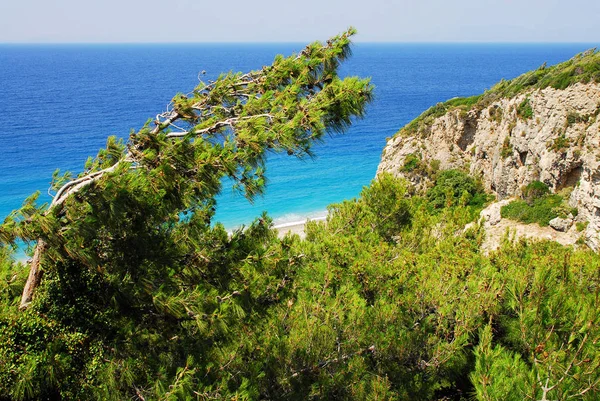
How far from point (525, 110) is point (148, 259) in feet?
65.2

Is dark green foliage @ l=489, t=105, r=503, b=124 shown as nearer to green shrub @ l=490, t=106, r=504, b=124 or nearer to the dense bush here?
green shrub @ l=490, t=106, r=504, b=124

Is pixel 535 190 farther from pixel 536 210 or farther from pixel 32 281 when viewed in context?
pixel 32 281

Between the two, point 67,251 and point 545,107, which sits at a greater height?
point 67,251

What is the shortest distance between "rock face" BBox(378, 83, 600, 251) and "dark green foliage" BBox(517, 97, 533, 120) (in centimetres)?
4

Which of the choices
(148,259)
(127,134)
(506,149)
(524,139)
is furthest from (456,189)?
(127,134)

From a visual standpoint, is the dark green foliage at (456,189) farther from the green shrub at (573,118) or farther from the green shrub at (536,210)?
the green shrub at (573,118)

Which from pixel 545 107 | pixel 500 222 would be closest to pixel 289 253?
pixel 500 222

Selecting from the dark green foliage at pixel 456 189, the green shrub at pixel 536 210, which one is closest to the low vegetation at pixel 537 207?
the green shrub at pixel 536 210

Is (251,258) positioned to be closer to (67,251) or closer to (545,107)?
(67,251)

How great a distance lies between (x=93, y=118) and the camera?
170 feet

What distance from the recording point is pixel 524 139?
19922 mm

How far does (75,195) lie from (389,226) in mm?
8782

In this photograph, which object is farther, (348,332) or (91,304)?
(348,332)

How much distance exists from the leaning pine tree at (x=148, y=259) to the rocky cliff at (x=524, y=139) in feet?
41.7
